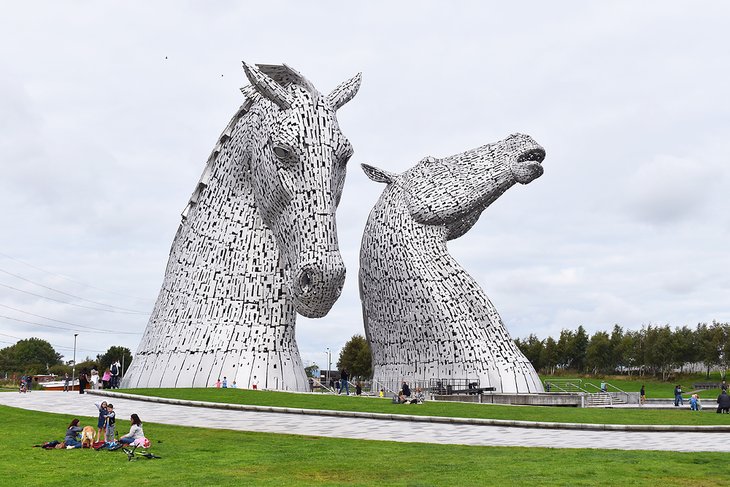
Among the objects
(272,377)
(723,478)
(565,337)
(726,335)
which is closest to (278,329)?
(272,377)

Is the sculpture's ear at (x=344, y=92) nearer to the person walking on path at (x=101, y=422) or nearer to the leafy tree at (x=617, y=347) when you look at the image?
the person walking on path at (x=101, y=422)

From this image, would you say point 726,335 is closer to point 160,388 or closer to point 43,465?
point 160,388

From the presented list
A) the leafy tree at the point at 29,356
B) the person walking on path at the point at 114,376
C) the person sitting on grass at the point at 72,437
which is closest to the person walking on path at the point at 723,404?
the person sitting on grass at the point at 72,437

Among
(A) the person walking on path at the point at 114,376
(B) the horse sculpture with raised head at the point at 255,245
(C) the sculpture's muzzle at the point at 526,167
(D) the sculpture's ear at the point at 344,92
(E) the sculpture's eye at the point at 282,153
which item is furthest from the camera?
(C) the sculpture's muzzle at the point at 526,167

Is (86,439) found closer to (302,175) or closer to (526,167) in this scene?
(302,175)

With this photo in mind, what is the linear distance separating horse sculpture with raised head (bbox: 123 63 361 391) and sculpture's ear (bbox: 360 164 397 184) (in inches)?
318

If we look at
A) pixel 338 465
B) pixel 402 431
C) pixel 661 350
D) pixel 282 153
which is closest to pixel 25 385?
pixel 282 153

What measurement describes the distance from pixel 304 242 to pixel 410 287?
8.95m

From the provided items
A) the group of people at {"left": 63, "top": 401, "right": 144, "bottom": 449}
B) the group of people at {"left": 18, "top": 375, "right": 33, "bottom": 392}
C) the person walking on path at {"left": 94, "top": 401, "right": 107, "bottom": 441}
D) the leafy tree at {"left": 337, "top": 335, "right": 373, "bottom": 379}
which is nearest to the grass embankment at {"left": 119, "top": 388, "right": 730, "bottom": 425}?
the group of people at {"left": 18, "top": 375, "right": 33, "bottom": 392}

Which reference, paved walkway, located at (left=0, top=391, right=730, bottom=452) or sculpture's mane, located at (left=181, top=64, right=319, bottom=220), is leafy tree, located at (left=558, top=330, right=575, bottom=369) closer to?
sculpture's mane, located at (left=181, top=64, right=319, bottom=220)

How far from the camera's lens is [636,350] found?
2462 inches

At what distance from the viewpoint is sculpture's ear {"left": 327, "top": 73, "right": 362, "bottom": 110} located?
2185 centimetres

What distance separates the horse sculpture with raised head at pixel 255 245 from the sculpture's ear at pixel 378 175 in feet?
26.5

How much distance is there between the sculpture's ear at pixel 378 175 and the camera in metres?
30.5
